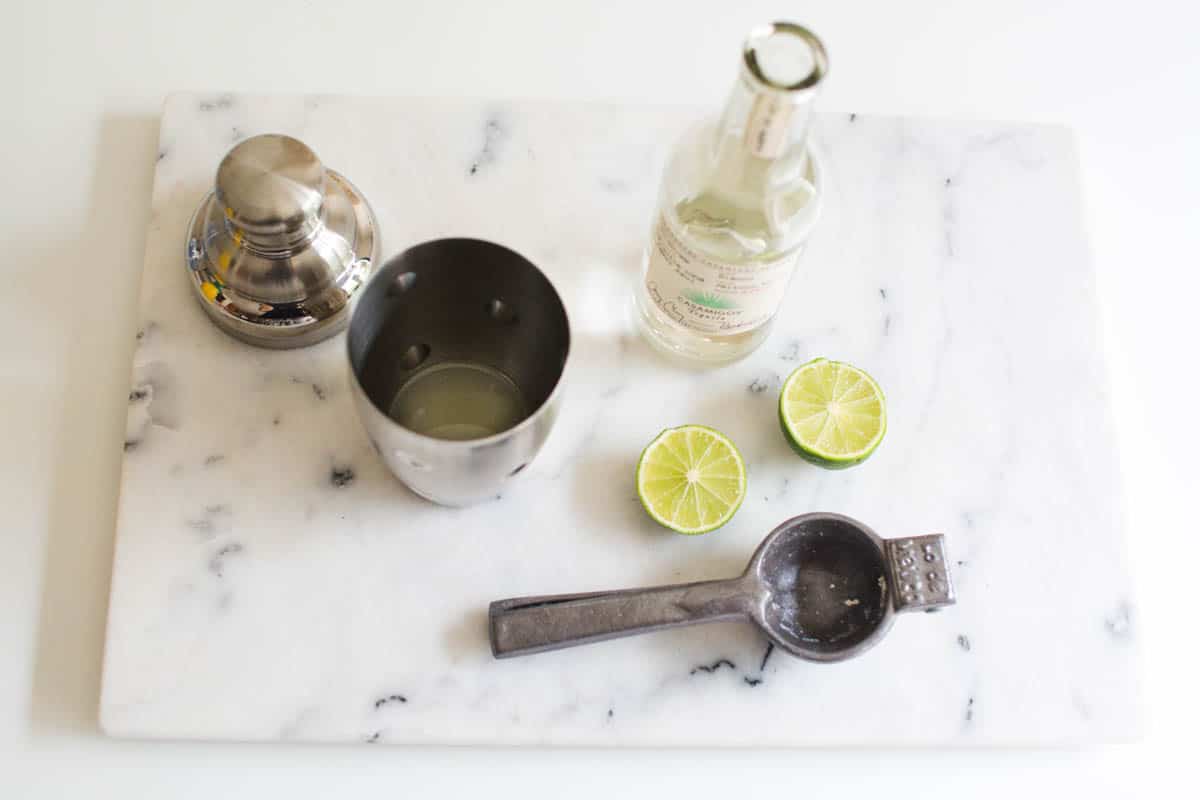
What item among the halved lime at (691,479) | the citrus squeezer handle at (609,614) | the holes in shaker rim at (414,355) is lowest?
the citrus squeezer handle at (609,614)

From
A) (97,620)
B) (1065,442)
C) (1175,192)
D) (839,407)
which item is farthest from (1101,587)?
(97,620)

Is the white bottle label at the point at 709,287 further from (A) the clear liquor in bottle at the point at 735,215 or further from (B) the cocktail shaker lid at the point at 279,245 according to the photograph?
(B) the cocktail shaker lid at the point at 279,245

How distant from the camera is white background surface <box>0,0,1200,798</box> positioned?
919 mm

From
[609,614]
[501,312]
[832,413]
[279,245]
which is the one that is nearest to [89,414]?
[279,245]

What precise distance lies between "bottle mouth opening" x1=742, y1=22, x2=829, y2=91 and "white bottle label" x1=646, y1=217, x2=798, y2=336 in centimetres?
15

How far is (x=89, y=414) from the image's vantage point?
977 mm

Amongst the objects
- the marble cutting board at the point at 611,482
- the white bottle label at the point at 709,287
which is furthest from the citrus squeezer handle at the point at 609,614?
the white bottle label at the point at 709,287

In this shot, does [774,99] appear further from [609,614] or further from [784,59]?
[609,614]

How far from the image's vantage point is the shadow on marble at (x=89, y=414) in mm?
924

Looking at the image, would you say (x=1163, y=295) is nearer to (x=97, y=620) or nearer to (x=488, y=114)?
(x=488, y=114)

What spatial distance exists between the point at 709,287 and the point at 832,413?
0.53 ft

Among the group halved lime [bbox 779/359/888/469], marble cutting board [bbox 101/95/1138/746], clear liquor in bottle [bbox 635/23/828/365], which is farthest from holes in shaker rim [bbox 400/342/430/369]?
halved lime [bbox 779/359/888/469]

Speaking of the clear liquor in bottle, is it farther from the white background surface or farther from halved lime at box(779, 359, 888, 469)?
the white background surface

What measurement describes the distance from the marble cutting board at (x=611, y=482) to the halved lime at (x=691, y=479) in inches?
1.5
